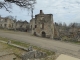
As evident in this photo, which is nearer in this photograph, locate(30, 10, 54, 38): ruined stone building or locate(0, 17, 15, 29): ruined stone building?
locate(30, 10, 54, 38): ruined stone building

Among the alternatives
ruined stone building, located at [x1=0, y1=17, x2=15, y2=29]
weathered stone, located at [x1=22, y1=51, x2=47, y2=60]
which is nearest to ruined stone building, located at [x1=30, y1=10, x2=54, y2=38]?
weathered stone, located at [x1=22, y1=51, x2=47, y2=60]

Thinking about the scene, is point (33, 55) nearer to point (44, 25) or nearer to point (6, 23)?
point (44, 25)

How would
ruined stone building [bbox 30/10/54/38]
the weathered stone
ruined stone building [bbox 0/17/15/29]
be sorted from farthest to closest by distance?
ruined stone building [bbox 0/17/15/29] < ruined stone building [bbox 30/10/54/38] < the weathered stone

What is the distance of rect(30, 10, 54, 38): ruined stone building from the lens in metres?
35.5

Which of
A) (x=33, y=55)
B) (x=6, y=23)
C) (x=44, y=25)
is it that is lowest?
(x=33, y=55)

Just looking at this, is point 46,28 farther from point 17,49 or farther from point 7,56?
point 7,56

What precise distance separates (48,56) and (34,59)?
4.96ft

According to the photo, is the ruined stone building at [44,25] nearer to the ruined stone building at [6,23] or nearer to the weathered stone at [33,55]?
the weathered stone at [33,55]

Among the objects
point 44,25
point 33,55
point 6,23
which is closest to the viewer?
point 33,55

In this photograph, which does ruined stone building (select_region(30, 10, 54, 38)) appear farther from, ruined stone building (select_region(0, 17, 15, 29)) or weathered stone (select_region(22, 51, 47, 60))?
ruined stone building (select_region(0, 17, 15, 29))

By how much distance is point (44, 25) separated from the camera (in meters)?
36.1

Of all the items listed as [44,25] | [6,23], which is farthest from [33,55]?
[6,23]

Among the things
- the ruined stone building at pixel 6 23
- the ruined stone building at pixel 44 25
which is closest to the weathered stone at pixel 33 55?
the ruined stone building at pixel 44 25

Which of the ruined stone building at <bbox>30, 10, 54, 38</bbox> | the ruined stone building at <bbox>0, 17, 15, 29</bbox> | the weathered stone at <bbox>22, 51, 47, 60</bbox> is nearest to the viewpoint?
the weathered stone at <bbox>22, 51, 47, 60</bbox>
